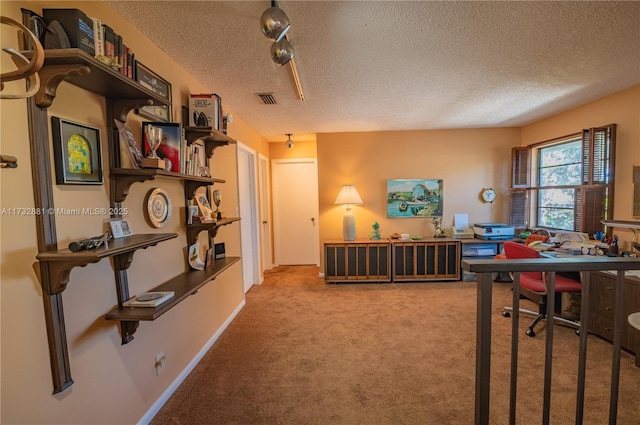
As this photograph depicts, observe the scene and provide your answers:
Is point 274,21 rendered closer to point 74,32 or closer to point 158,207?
point 74,32

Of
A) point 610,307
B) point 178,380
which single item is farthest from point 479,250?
point 178,380

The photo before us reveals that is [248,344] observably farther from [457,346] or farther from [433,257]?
[433,257]

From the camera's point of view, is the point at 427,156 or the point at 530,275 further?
the point at 427,156

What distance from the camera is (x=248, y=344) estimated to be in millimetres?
2547

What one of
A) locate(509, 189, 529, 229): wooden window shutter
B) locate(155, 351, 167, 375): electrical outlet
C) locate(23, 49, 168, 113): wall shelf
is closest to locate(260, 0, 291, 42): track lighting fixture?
locate(23, 49, 168, 113): wall shelf

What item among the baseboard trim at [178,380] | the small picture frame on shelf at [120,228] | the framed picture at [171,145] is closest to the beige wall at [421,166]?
the baseboard trim at [178,380]

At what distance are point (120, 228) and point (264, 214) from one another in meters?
3.35

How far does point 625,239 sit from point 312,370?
11.1 feet

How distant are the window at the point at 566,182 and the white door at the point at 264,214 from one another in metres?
4.02

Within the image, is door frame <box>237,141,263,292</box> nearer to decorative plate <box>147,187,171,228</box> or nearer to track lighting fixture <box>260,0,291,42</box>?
decorative plate <box>147,187,171,228</box>

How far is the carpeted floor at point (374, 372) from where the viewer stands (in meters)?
1.71

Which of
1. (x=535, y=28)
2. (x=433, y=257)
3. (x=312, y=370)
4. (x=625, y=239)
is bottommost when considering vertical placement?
(x=312, y=370)

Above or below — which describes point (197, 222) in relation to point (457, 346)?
above

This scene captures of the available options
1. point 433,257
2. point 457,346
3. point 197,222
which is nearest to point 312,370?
point 457,346
